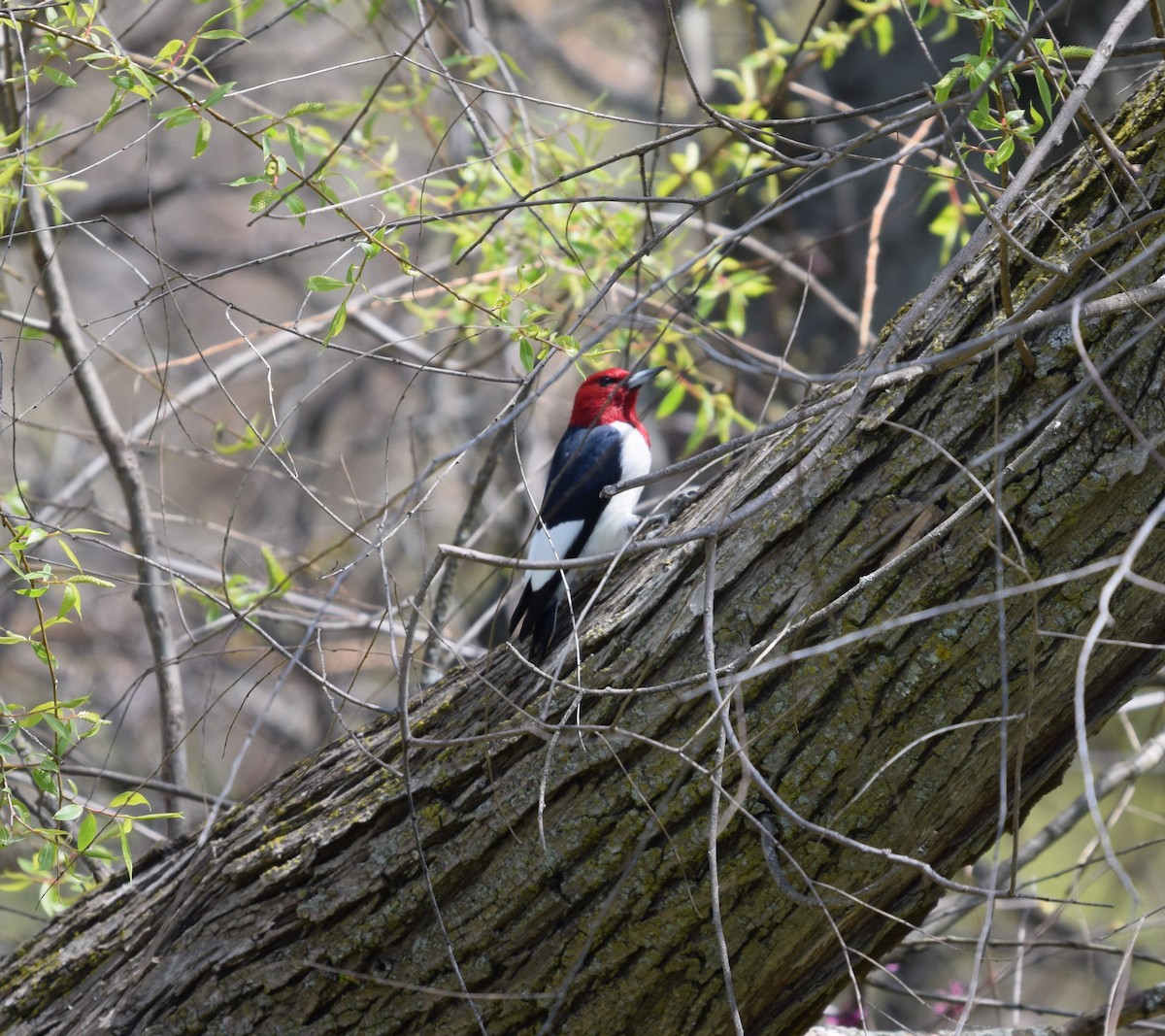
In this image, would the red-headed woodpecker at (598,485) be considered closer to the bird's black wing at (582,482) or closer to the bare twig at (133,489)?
the bird's black wing at (582,482)

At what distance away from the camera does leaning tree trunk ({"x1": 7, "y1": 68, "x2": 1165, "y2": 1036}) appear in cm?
169

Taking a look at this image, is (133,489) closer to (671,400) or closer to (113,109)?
(113,109)

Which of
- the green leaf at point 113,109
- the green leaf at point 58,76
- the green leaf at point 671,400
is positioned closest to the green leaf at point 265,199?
the green leaf at point 113,109

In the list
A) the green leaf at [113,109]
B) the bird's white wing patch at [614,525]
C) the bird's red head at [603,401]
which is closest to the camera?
the green leaf at [113,109]

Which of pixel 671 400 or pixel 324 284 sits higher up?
pixel 324 284

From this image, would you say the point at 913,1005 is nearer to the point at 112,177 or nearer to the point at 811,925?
the point at 811,925

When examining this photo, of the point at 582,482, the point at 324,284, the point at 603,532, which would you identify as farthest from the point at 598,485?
the point at 324,284

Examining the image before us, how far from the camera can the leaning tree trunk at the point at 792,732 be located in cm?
169

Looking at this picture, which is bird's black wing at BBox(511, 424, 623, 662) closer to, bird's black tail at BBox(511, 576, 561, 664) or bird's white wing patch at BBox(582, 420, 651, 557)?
bird's white wing patch at BBox(582, 420, 651, 557)

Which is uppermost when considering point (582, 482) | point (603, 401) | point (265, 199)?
point (265, 199)

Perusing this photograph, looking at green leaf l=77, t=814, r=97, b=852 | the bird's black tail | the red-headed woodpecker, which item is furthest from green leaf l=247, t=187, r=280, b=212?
the red-headed woodpecker

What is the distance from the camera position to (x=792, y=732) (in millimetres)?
1762

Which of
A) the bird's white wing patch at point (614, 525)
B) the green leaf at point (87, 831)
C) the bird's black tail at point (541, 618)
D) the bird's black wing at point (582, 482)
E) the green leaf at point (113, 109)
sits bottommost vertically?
the bird's white wing patch at point (614, 525)

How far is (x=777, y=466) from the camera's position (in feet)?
6.33
